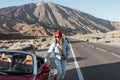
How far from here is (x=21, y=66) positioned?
28.3 feet

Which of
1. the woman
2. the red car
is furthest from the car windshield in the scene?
the woman

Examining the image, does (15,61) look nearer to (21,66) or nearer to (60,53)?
(21,66)

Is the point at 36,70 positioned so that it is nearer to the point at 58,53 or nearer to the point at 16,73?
the point at 16,73

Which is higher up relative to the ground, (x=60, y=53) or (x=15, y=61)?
(x=15, y=61)

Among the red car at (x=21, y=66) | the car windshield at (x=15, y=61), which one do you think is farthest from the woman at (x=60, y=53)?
the car windshield at (x=15, y=61)

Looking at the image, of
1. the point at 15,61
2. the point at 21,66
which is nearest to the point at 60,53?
the point at 15,61

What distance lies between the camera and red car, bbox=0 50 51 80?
26.0 ft

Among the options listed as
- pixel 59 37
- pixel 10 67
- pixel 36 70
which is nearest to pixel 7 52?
pixel 10 67

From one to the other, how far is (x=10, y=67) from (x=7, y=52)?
38cm

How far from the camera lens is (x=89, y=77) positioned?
1459 centimetres

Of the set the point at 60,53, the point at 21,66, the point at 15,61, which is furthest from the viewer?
the point at 60,53

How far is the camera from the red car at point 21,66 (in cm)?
793

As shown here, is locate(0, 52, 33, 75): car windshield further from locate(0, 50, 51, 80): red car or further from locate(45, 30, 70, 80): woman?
locate(45, 30, 70, 80): woman

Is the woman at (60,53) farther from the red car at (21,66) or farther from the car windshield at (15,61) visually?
the car windshield at (15,61)
